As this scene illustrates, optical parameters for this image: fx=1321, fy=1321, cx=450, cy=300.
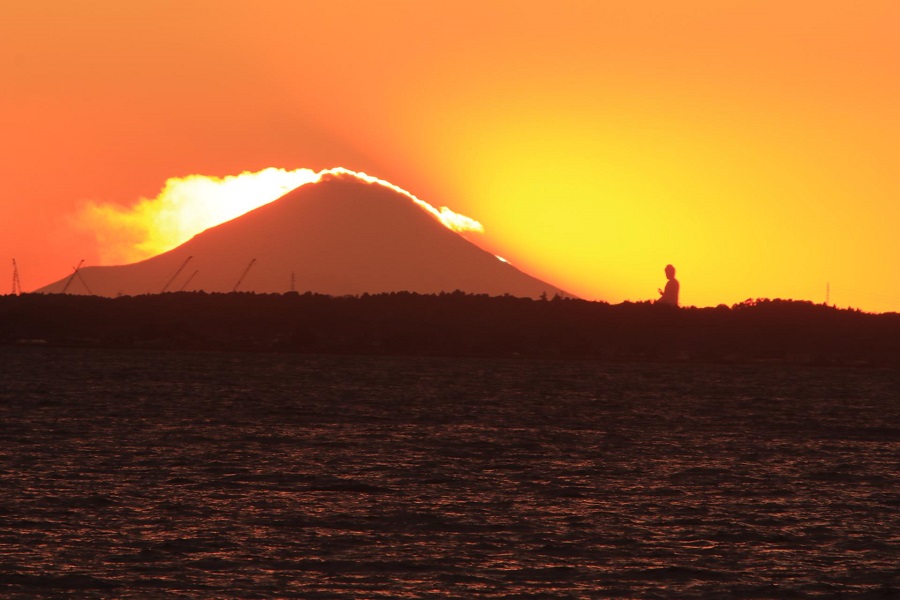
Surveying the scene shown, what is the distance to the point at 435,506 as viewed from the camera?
1955 inches

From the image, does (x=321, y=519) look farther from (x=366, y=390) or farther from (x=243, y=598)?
(x=366, y=390)

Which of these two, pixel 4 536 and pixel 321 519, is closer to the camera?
pixel 4 536

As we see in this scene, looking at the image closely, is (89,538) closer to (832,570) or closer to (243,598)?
(243,598)

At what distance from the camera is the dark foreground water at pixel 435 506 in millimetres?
36500

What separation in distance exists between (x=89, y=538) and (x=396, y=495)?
14613 mm

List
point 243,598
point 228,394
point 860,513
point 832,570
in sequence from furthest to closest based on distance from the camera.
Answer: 1. point 228,394
2. point 860,513
3. point 832,570
4. point 243,598

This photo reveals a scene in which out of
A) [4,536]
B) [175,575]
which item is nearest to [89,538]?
[4,536]

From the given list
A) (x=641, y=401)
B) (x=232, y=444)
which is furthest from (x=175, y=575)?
(x=641, y=401)

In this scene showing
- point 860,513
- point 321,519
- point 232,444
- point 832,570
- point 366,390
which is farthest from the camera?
point 366,390

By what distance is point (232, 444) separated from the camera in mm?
72750

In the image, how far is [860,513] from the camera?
50.3 meters

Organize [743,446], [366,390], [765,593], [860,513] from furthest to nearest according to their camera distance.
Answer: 1. [366,390]
2. [743,446]
3. [860,513]
4. [765,593]

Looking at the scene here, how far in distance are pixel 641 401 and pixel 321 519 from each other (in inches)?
3739

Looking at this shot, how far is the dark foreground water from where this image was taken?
36.5 meters
